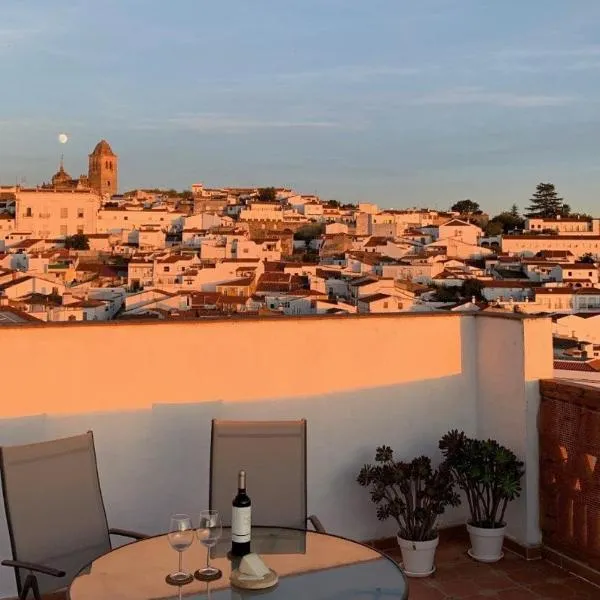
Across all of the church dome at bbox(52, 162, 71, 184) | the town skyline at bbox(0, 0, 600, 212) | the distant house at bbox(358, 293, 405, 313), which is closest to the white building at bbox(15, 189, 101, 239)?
the town skyline at bbox(0, 0, 600, 212)

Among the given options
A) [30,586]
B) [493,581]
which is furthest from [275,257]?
[30,586]

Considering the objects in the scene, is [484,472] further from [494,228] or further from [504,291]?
[494,228]

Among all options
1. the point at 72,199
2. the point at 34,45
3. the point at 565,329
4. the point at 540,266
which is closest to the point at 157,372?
the point at 34,45

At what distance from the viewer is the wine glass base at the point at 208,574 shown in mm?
2129

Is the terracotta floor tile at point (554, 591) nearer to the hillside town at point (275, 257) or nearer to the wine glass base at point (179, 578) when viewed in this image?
the wine glass base at point (179, 578)

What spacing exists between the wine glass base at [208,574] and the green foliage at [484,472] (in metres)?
1.92

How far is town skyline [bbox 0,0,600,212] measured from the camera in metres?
15.1

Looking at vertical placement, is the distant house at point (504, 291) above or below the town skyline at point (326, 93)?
below

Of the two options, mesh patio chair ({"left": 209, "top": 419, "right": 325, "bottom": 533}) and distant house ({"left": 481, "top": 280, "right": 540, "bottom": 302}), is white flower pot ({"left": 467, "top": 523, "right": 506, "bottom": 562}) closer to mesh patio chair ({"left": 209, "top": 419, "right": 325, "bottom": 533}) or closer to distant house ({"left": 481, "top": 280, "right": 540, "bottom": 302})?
mesh patio chair ({"left": 209, "top": 419, "right": 325, "bottom": 533})

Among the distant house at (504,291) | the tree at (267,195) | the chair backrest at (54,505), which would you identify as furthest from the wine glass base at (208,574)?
the tree at (267,195)

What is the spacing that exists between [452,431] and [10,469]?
96.6 inches

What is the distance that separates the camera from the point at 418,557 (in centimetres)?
366

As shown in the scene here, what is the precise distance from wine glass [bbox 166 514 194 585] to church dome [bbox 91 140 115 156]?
323ft

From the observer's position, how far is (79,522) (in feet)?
9.09
